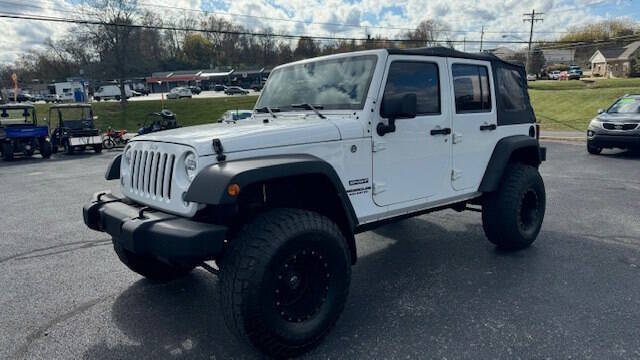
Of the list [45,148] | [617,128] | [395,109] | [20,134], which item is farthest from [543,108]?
[395,109]

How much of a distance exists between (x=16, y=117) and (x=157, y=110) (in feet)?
67.3

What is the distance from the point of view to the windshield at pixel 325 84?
11.7ft

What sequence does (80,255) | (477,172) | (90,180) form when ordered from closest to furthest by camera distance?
(477,172)
(80,255)
(90,180)

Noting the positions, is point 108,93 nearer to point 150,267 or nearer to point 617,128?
point 617,128

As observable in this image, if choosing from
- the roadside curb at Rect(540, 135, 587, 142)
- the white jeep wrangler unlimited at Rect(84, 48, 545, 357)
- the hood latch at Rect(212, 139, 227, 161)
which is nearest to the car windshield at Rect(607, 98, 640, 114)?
the roadside curb at Rect(540, 135, 587, 142)

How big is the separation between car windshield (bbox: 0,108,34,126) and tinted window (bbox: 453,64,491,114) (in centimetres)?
1834

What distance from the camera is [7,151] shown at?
54.2 ft

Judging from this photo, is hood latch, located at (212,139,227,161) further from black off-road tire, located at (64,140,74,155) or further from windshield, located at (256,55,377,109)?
black off-road tire, located at (64,140,74,155)

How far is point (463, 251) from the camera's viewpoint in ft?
16.5

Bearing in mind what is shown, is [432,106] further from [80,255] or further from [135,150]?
[80,255]

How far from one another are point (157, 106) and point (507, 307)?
39851 mm

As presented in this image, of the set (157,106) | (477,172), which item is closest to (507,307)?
(477,172)

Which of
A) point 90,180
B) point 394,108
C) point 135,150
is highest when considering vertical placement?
point 394,108

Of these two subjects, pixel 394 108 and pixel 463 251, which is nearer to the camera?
pixel 394 108
